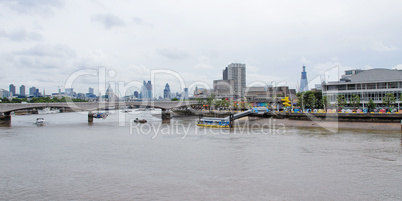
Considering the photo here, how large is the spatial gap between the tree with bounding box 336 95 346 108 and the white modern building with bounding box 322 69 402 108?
51.3 inches

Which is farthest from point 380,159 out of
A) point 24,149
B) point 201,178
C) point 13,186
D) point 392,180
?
point 24,149

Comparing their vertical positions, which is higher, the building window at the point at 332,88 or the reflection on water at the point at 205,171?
the building window at the point at 332,88

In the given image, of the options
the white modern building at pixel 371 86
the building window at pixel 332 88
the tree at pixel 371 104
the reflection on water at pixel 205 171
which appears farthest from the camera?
the building window at pixel 332 88

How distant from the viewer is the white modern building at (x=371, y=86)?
55844mm

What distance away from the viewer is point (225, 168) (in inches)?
773

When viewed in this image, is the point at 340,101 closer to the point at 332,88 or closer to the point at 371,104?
the point at 371,104

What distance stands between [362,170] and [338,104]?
140 ft

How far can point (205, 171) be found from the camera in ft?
62.1

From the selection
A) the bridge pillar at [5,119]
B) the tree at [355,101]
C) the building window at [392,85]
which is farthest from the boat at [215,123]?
the bridge pillar at [5,119]

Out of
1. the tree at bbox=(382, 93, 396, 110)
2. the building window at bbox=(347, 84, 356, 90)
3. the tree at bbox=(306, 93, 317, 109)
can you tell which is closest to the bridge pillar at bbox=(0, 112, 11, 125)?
the tree at bbox=(306, 93, 317, 109)

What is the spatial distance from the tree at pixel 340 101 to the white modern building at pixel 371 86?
130cm

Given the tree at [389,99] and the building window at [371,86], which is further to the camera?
the building window at [371,86]

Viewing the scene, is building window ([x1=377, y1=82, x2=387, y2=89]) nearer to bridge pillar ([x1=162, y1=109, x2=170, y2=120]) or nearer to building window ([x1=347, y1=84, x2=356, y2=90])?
building window ([x1=347, y1=84, x2=356, y2=90])

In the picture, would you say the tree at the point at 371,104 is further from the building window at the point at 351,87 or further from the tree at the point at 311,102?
the tree at the point at 311,102
